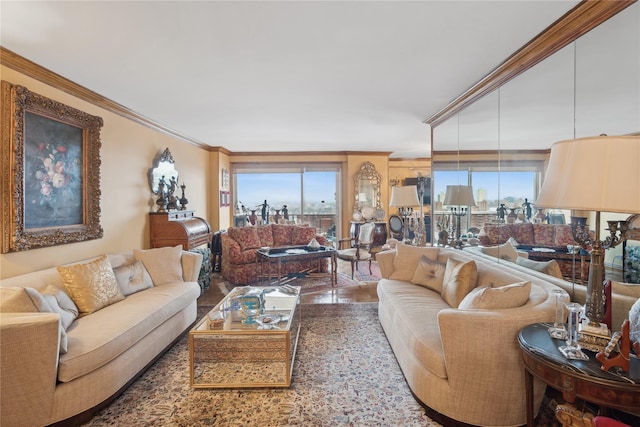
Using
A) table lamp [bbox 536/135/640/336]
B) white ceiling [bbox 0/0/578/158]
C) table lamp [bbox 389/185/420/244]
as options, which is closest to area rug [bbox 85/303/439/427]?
table lamp [bbox 536/135/640/336]

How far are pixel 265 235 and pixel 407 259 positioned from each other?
9.92 feet

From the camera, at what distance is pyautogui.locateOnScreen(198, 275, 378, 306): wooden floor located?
437 centimetres

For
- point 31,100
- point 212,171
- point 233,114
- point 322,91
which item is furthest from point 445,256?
point 212,171

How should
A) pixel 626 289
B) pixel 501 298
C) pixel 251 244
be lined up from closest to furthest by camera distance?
pixel 626 289 < pixel 501 298 < pixel 251 244

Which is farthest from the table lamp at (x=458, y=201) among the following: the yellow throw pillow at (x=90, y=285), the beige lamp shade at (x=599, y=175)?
the yellow throw pillow at (x=90, y=285)

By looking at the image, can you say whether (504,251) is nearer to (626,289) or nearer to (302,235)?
(626,289)

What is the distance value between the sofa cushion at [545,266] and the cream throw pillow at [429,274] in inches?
29.4

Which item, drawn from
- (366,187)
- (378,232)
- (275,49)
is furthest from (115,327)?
(366,187)

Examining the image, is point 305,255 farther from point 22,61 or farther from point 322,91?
point 22,61

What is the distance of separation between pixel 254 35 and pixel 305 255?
10.9ft

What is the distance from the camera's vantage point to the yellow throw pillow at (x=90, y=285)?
2.68m

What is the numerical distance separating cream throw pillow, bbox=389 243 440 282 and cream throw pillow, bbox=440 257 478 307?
2.25 feet

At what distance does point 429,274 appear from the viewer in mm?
3398

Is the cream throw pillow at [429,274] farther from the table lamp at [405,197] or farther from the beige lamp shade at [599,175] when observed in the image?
the beige lamp shade at [599,175]
